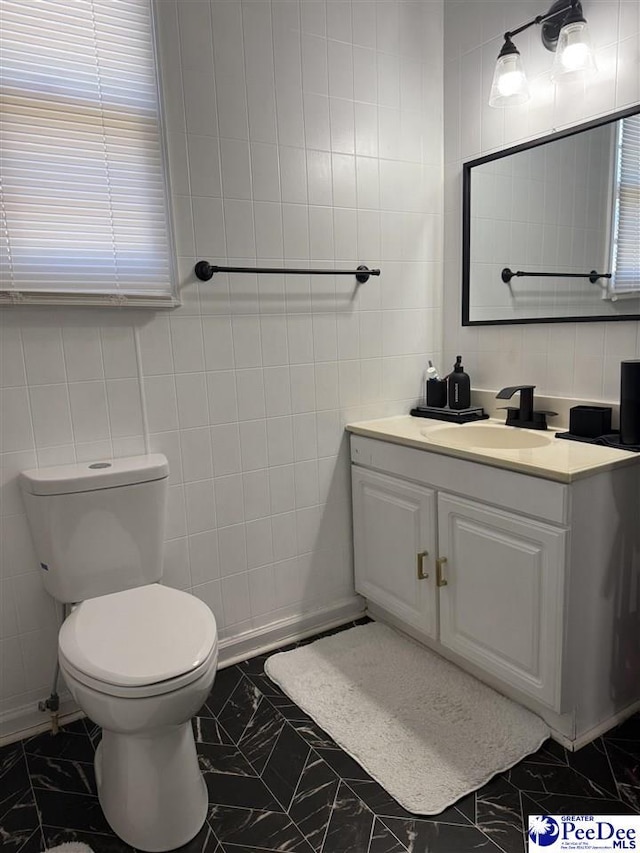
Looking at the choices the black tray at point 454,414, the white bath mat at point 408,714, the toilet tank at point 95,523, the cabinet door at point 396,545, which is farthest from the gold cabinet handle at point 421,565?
the toilet tank at point 95,523

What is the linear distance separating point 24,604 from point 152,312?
98 centimetres

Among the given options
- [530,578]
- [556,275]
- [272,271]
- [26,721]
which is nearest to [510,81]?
[556,275]

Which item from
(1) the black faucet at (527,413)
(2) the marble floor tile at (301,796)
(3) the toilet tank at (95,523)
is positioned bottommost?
(2) the marble floor tile at (301,796)

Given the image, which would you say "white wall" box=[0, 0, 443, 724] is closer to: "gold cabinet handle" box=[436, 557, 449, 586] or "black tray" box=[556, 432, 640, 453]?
"gold cabinet handle" box=[436, 557, 449, 586]

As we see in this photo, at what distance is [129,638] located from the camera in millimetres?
1410

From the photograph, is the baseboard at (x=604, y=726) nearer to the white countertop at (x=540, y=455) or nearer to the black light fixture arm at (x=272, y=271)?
the white countertop at (x=540, y=455)

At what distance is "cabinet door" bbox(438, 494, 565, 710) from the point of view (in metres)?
1.54

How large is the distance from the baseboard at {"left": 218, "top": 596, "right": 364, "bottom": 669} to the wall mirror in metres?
1.29

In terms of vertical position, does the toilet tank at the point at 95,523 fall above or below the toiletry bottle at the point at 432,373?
below

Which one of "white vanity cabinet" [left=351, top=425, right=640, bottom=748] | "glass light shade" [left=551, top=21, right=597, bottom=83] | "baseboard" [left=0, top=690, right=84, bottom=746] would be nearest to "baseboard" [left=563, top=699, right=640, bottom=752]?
"white vanity cabinet" [left=351, top=425, right=640, bottom=748]

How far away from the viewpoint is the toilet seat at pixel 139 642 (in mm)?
1269

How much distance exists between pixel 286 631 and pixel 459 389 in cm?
117

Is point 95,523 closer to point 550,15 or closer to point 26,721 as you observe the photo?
point 26,721

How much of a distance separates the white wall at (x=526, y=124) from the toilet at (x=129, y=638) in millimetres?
1356
